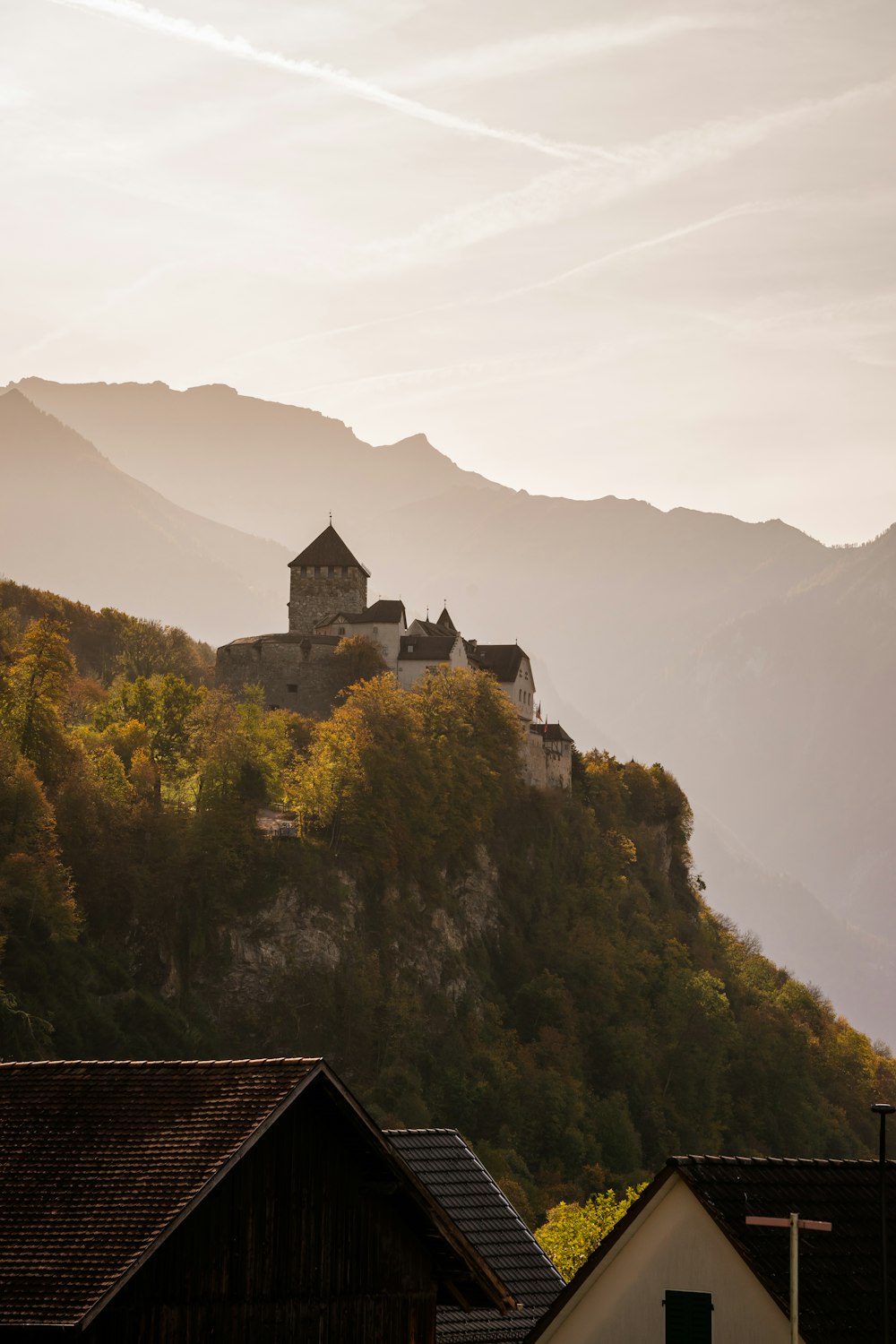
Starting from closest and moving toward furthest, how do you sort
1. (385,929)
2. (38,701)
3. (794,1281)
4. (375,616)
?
(794,1281) < (38,701) < (385,929) < (375,616)

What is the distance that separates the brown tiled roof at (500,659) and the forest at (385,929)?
6.88 m

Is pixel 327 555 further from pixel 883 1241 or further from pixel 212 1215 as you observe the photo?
pixel 883 1241

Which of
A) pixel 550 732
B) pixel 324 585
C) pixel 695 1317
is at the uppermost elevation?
pixel 324 585

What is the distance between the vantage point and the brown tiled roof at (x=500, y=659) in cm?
11675

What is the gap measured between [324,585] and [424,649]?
8.56m

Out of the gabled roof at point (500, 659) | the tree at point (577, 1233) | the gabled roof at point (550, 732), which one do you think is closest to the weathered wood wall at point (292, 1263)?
the tree at point (577, 1233)

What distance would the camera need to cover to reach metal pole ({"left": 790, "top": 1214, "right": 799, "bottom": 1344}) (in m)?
17.5

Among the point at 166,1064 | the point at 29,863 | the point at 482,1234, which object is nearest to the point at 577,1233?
the point at 29,863

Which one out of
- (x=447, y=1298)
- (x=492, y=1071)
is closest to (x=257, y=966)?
(x=492, y=1071)

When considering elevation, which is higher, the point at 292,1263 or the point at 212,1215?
the point at 212,1215

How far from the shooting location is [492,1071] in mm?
97000


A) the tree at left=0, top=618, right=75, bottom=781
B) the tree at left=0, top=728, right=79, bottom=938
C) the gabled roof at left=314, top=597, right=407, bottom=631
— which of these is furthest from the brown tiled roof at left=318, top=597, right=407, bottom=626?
the tree at left=0, top=728, right=79, bottom=938

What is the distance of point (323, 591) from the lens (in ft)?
380

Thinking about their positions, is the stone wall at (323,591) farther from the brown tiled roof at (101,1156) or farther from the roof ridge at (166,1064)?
the brown tiled roof at (101,1156)
